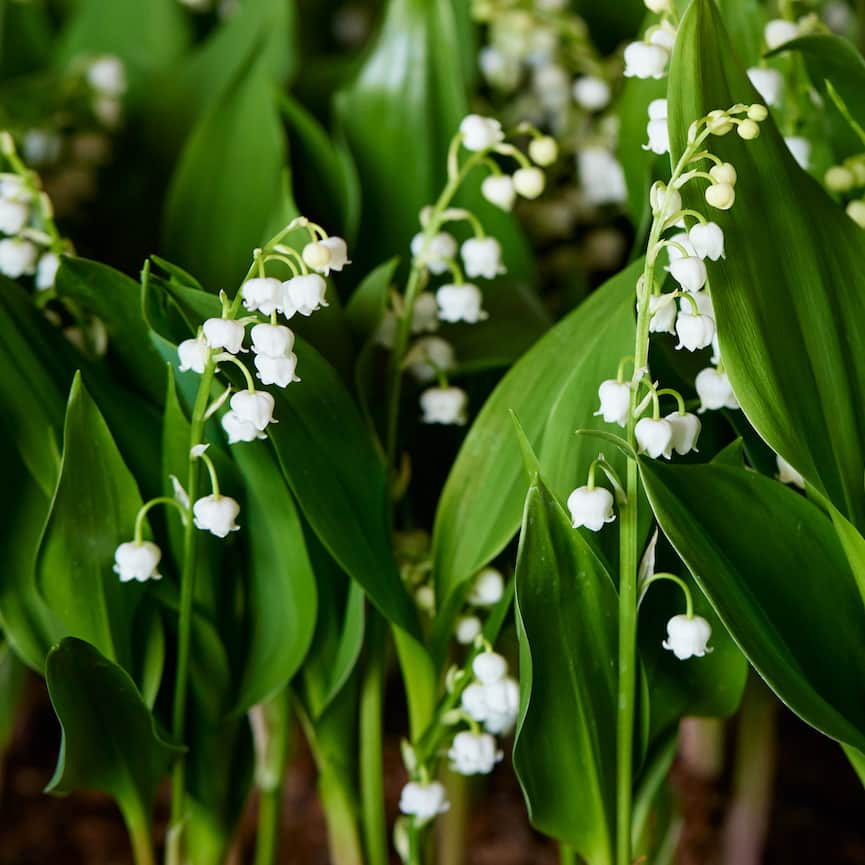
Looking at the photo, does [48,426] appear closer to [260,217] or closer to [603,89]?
[260,217]

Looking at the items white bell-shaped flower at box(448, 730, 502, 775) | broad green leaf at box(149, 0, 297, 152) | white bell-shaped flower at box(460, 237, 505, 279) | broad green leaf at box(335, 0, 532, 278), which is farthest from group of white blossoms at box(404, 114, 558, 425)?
broad green leaf at box(149, 0, 297, 152)

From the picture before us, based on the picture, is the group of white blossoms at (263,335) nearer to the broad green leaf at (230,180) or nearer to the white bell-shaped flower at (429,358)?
the white bell-shaped flower at (429,358)

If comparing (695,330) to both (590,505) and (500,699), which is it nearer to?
(590,505)

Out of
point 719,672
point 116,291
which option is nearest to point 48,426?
point 116,291

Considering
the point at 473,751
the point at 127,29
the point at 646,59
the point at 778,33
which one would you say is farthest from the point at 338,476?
the point at 127,29

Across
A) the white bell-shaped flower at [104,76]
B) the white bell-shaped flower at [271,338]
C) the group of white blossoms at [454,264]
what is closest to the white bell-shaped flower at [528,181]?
the group of white blossoms at [454,264]

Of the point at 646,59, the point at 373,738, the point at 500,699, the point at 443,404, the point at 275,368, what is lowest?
the point at 373,738
